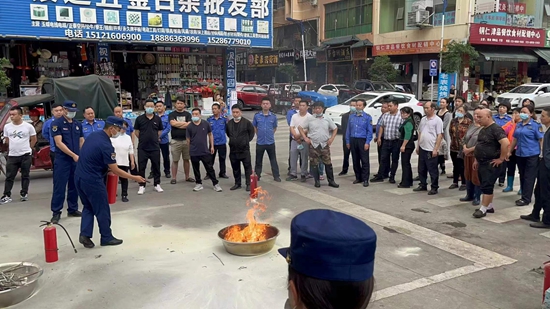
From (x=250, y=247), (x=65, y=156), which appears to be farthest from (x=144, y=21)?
(x=250, y=247)

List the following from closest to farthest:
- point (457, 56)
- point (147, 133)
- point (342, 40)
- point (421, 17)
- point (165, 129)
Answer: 1. point (147, 133)
2. point (165, 129)
3. point (457, 56)
4. point (421, 17)
5. point (342, 40)

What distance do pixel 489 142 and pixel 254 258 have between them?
4.11 meters

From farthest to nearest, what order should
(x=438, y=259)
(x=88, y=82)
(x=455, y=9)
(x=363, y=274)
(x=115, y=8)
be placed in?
(x=455, y=9) → (x=115, y=8) → (x=88, y=82) → (x=438, y=259) → (x=363, y=274)

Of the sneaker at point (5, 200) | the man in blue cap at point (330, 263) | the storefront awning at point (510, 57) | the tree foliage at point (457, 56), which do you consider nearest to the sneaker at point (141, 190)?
the sneaker at point (5, 200)

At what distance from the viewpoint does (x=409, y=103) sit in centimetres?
1850

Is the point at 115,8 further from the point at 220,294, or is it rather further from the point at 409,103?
the point at 220,294

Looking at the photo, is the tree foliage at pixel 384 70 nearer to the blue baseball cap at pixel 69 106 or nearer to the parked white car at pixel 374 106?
the parked white car at pixel 374 106

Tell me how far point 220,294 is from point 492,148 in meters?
4.81

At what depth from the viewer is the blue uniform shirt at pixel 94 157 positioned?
5809 millimetres

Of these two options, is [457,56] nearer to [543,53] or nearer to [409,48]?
[409,48]

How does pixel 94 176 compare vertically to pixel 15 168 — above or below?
above

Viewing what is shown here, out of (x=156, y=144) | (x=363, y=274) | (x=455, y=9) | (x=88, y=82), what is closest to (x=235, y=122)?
(x=156, y=144)

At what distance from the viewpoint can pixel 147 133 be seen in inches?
359

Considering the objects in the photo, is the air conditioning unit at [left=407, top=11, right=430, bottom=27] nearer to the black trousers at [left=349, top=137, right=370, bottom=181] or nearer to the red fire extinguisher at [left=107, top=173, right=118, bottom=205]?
the black trousers at [left=349, top=137, right=370, bottom=181]
